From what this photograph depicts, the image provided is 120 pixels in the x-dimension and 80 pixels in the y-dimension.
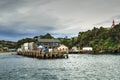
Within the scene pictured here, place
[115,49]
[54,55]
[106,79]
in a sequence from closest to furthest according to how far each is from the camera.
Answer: [106,79] → [54,55] → [115,49]

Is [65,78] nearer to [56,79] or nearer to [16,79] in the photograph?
[56,79]

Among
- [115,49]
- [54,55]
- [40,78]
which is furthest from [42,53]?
[115,49]

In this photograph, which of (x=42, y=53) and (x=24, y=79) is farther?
(x=42, y=53)

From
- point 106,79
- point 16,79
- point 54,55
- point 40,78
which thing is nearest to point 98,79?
point 106,79

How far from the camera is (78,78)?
49.0 m

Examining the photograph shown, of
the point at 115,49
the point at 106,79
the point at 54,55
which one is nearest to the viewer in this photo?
the point at 106,79

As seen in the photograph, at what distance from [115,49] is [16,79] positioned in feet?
498

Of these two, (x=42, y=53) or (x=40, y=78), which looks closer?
(x=40, y=78)

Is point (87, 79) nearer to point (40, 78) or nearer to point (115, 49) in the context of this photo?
point (40, 78)

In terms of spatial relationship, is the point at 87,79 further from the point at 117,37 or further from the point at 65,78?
the point at 117,37

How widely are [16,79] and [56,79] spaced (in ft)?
22.3

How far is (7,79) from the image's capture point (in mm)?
49406

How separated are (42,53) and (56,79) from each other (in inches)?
2754

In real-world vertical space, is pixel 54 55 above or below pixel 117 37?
below
